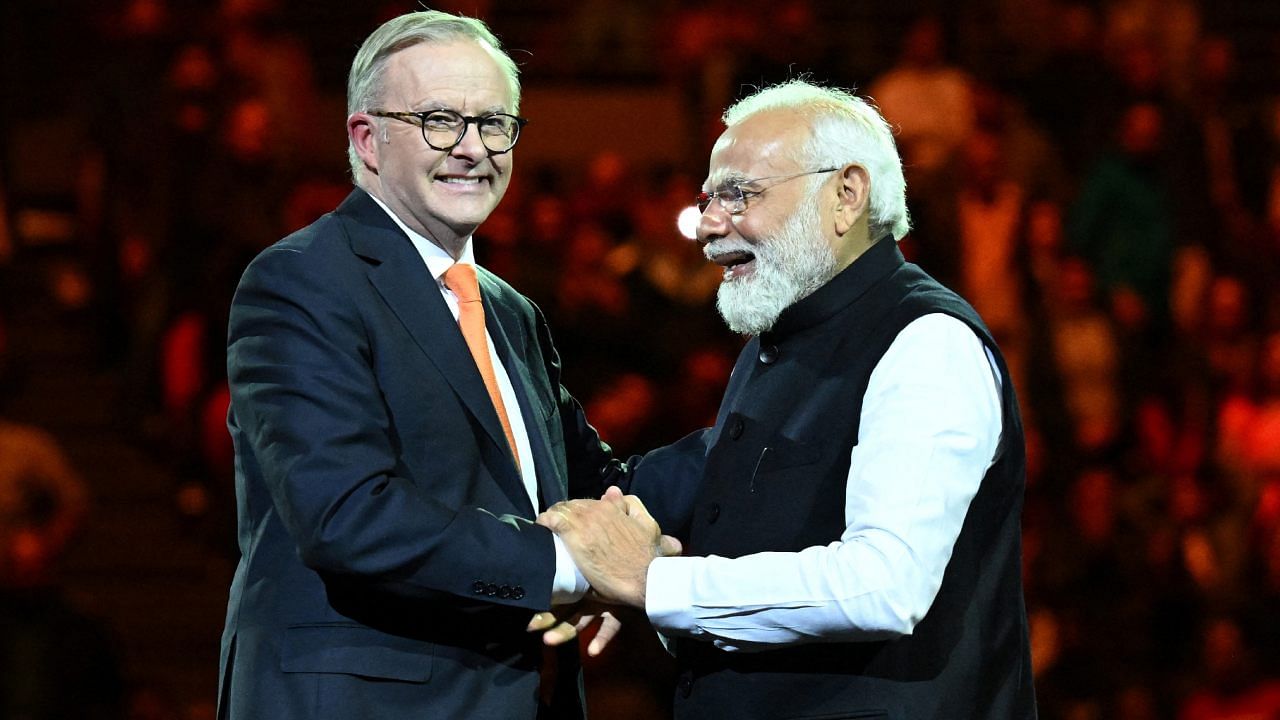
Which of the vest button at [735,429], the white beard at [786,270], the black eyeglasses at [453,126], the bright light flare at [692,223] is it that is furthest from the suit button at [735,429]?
the black eyeglasses at [453,126]

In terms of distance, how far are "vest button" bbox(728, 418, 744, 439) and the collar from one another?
0.21 metres

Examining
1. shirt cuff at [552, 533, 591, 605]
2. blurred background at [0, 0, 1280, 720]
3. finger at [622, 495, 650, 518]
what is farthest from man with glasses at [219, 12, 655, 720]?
blurred background at [0, 0, 1280, 720]

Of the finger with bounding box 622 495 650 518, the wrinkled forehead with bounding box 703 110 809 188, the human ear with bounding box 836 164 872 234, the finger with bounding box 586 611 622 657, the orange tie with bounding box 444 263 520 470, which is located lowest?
the finger with bounding box 586 611 622 657

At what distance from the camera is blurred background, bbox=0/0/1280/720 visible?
21.5 ft

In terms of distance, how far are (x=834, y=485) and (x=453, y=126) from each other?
0.97 meters

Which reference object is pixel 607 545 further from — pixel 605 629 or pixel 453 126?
pixel 453 126

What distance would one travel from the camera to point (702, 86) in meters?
8.56

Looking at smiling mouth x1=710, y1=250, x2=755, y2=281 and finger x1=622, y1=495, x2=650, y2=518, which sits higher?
smiling mouth x1=710, y1=250, x2=755, y2=281

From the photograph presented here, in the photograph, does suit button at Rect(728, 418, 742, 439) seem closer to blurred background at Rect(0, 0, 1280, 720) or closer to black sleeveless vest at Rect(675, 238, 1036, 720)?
black sleeveless vest at Rect(675, 238, 1036, 720)

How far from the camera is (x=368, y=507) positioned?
2582 millimetres

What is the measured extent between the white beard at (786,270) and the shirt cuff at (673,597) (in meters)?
0.49

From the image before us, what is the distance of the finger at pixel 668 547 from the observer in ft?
Result: 9.73

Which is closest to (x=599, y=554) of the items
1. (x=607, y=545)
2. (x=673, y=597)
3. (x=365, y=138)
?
(x=607, y=545)

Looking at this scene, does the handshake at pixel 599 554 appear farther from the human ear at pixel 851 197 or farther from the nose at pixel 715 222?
the human ear at pixel 851 197
